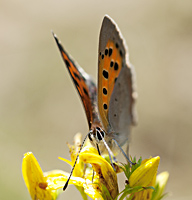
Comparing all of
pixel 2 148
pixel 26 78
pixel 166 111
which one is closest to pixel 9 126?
pixel 2 148

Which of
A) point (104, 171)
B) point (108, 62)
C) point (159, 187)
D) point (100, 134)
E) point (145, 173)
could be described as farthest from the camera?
point (159, 187)

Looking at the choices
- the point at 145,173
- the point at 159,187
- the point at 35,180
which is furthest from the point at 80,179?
the point at 159,187

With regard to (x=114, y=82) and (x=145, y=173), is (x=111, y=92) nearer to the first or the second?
(x=114, y=82)

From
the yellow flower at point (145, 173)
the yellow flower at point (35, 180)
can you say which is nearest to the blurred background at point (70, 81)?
the yellow flower at point (35, 180)

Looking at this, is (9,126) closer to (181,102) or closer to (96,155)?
(181,102)

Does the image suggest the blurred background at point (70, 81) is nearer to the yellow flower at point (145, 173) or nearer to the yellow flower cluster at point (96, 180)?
the yellow flower cluster at point (96, 180)

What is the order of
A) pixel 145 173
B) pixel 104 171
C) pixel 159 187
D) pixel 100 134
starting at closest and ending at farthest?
1. pixel 145 173
2. pixel 104 171
3. pixel 100 134
4. pixel 159 187
